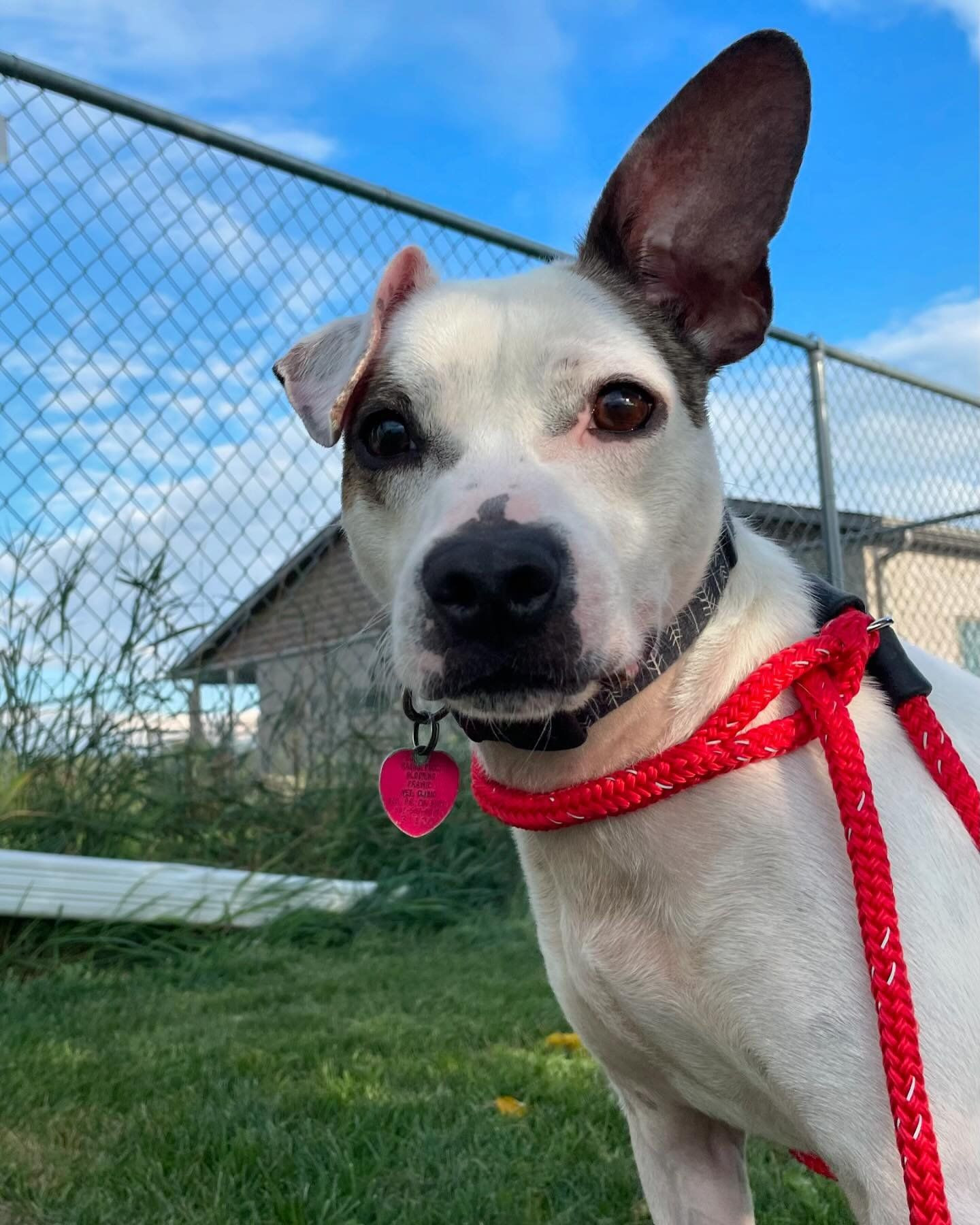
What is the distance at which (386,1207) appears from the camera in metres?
2.35

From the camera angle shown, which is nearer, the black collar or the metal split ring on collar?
the black collar

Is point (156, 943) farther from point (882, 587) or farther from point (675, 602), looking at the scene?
point (882, 587)

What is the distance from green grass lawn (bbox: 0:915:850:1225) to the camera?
239cm

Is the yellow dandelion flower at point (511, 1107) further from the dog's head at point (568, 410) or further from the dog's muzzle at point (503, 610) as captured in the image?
the dog's muzzle at point (503, 610)

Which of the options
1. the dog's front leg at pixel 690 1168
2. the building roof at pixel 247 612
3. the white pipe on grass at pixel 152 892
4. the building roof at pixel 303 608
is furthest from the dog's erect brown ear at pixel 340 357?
the building roof at pixel 247 612

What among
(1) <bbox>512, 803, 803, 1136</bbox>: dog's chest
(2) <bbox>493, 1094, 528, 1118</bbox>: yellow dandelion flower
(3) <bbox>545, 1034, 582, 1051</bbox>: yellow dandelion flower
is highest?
(1) <bbox>512, 803, 803, 1136</bbox>: dog's chest

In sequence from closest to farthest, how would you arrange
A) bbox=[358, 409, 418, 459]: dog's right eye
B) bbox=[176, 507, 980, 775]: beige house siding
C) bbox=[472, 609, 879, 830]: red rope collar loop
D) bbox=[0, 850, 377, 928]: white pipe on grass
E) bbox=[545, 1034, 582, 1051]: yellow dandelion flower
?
bbox=[472, 609, 879, 830]: red rope collar loop → bbox=[358, 409, 418, 459]: dog's right eye → bbox=[545, 1034, 582, 1051]: yellow dandelion flower → bbox=[0, 850, 377, 928]: white pipe on grass → bbox=[176, 507, 980, 775]: beige house siding

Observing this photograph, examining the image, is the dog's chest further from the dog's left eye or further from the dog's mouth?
the dog's left eye

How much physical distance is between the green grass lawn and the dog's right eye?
161 centimetres

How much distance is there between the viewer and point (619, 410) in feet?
5.78

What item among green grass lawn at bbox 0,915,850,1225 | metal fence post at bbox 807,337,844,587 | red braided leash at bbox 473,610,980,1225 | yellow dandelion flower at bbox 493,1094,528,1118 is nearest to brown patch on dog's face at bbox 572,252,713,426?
red braided leash at bbox 473,610,980,1225

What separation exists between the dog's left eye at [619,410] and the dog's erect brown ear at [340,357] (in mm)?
407

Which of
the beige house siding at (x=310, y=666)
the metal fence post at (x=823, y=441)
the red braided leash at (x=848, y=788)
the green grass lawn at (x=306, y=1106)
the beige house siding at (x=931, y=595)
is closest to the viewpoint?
the red braided leash at (x=848, y=788)

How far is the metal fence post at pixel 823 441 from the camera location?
716 cm
